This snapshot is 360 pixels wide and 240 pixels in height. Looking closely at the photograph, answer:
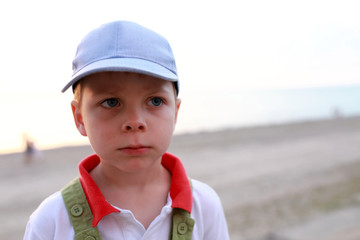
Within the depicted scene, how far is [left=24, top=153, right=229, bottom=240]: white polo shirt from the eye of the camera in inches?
49.1

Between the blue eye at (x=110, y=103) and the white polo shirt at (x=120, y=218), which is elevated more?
the blue eye at (x=110, y=103)

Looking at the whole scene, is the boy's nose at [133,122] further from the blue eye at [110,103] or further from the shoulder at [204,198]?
the shoulder at [204,198]

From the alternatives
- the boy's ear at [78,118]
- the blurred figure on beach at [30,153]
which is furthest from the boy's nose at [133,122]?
the blurred figure on beach at [30,153]

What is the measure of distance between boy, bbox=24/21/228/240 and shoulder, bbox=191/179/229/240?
12mm

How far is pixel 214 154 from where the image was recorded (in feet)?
37.3

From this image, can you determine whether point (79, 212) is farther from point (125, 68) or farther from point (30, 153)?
point (30, 153)

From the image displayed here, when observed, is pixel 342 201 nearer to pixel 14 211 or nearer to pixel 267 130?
pixel 14 211

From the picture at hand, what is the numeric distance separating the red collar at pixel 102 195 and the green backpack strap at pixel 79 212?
0.06 ft

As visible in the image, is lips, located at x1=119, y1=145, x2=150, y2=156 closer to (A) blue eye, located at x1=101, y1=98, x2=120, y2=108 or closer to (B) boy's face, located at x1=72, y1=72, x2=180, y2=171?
(B) boy's face, located at x1=72, y1=72, x2=180, y2=171

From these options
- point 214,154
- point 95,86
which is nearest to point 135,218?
point 95,86

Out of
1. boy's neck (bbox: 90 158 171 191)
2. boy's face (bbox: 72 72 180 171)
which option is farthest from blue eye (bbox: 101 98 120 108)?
boy's neck (bbox: 90 158 171 191)

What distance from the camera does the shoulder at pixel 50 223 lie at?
1238 millimetres

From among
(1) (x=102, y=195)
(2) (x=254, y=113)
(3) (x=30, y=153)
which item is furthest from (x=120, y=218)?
(2) (x=254, y=113)

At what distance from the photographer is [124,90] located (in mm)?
1198
